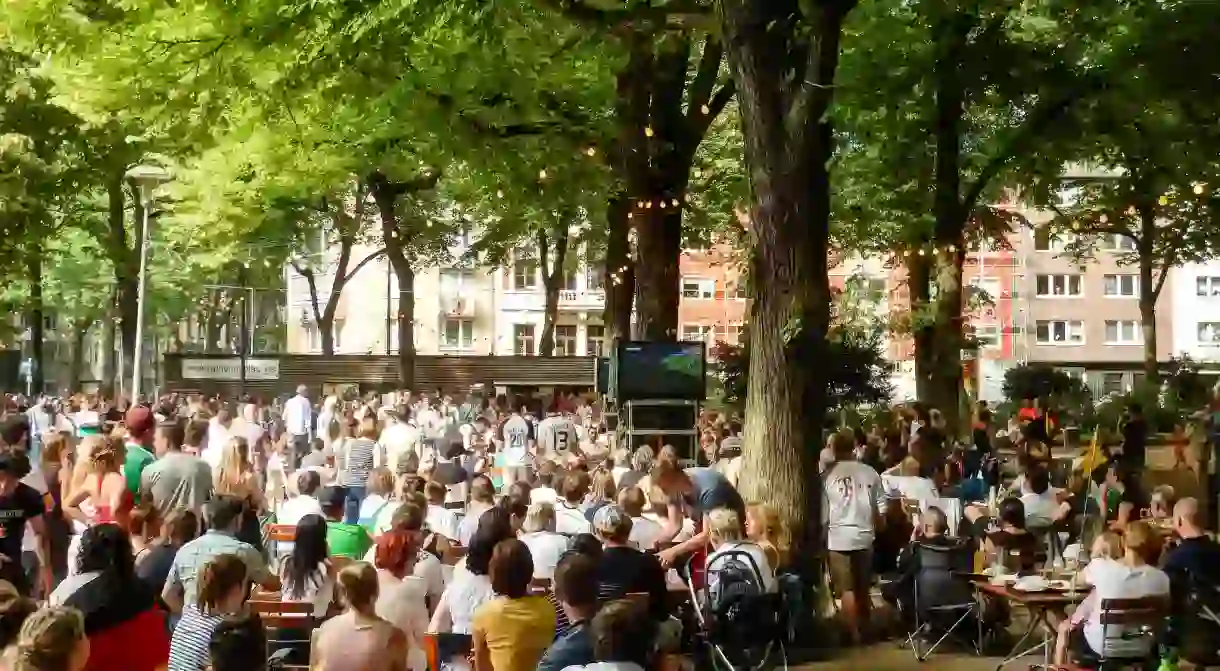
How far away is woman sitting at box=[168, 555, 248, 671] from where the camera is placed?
227 inches

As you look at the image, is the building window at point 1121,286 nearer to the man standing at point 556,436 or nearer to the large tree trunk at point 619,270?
the large tree trunk at point 619,270

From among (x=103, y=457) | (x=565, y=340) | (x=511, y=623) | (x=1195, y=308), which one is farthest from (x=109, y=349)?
(x=511, y=623)

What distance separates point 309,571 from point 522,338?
2822 inches

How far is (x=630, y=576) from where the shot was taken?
295 inches

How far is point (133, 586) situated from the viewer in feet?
19.6

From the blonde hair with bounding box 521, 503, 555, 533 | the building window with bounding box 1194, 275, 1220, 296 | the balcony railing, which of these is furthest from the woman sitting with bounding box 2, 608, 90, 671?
the building window with bounding box 1194, 275, 1220, 296

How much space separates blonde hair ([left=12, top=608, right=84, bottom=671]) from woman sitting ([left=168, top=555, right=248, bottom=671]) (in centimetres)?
132

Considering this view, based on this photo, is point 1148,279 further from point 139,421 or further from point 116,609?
point 116,609

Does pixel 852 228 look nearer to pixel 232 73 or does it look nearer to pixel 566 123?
pixel 566 123

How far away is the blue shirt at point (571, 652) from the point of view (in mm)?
5508

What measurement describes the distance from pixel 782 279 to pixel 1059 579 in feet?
10.1

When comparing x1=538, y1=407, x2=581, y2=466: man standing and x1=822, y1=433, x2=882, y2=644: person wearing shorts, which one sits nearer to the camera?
x1=822, y1=433, x2=882, y2=644: person wearing shorts

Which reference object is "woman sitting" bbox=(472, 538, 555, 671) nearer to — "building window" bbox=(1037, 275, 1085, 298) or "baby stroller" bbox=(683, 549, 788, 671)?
"baby stroller" bbox=(683, 549, 788, 671)

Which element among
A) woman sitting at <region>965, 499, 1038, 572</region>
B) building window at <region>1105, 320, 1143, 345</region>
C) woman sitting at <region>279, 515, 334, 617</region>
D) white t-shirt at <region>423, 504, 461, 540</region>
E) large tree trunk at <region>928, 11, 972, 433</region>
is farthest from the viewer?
building window at <region>1105, 320, 1143, 345</region>
